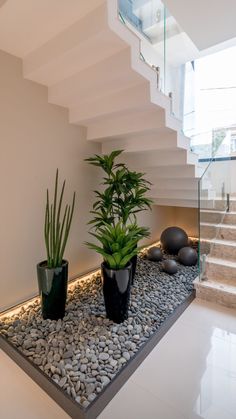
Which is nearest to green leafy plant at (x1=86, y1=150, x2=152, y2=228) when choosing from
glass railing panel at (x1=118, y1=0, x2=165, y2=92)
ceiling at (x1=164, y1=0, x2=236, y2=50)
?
glass railing panel at (x1=118, y1=0, x2=165, y2=92)

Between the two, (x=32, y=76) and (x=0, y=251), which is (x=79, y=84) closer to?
(x=32, y=76)

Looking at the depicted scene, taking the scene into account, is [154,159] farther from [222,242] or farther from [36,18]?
[36,18]

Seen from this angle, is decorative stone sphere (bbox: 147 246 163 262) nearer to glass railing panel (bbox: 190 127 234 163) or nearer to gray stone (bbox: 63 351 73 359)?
glass railing panel (bbox: 190 127 234 163)

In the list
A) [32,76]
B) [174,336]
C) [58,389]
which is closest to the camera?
[58,389]

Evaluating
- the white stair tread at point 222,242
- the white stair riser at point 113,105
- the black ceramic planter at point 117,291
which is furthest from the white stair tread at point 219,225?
the white stair riser at point 113,105

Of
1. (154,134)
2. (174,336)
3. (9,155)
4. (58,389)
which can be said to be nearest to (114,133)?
(154,134)

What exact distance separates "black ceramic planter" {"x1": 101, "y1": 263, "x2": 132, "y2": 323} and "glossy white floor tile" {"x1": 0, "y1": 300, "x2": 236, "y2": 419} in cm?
43

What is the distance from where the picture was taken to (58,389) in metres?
1.48

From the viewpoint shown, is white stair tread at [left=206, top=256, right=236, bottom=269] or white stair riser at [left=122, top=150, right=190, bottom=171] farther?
white stair riser at [left=122, top=150, right=190, bottom=171]

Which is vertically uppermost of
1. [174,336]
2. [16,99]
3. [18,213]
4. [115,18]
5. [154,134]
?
[115,18]

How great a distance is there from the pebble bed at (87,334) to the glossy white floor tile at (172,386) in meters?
0.13

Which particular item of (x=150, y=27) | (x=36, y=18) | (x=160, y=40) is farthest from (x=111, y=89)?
(x=160, y=40)

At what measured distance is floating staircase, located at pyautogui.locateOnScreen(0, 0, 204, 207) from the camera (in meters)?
1.58

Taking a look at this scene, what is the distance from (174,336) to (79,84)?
8.33ft
